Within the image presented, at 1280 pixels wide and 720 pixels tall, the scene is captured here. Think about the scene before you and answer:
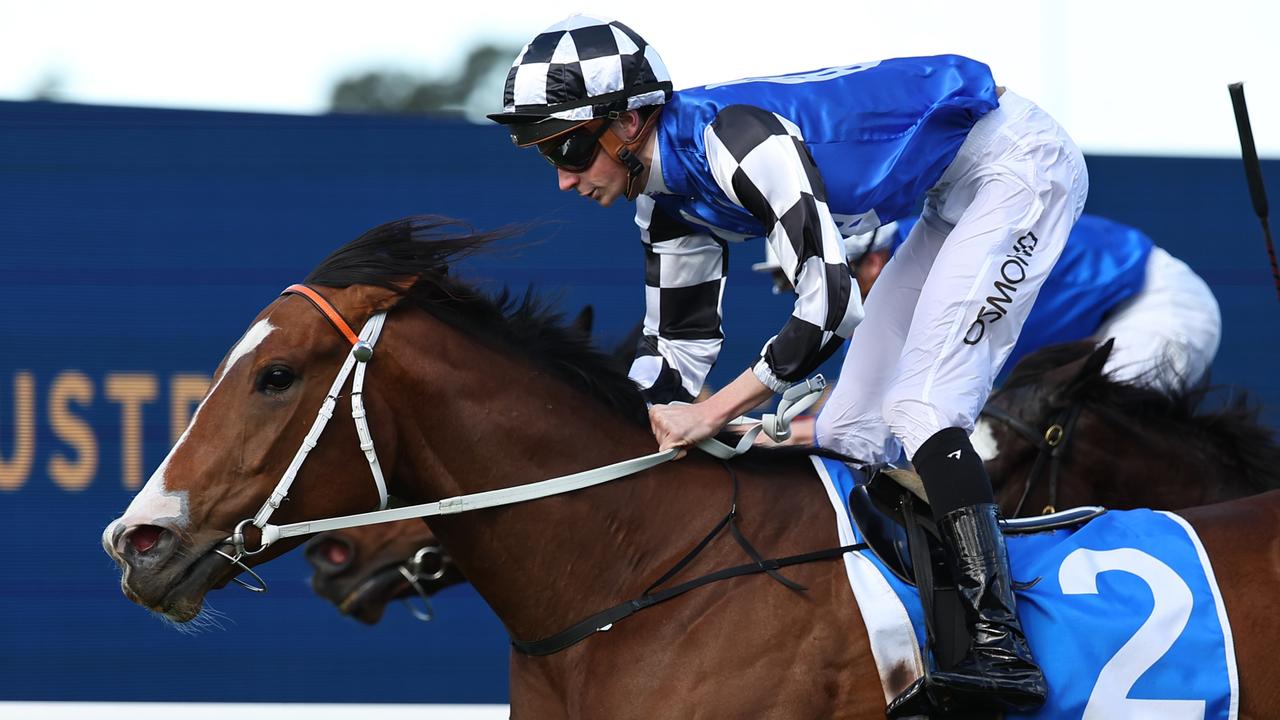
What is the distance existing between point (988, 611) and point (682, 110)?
3.15ft

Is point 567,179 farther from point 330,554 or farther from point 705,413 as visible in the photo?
point 330,554

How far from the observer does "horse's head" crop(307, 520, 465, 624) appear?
375 centimetres

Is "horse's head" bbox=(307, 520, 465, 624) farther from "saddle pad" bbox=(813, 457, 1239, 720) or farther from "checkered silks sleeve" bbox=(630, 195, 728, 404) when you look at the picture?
"saddle pad" bbox=(813, 457, 1239, 720)

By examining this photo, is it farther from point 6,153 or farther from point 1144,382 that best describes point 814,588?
point 6,153

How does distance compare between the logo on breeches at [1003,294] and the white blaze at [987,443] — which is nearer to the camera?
the logo on breeches at [1003,294]

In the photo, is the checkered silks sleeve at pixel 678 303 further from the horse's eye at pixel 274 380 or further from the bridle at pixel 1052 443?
the bridle at pixel 1052 443

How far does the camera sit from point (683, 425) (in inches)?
89.8

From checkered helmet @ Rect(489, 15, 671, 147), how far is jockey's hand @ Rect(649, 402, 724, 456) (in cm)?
50

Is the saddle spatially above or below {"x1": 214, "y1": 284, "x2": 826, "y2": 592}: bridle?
below

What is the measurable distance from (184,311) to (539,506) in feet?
7.87

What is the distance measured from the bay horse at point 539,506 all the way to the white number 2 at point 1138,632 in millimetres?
98

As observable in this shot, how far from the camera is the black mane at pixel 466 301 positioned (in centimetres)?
224

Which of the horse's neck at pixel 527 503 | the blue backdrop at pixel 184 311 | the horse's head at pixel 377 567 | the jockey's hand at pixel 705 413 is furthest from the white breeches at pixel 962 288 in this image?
the blue backdrop at pixel 184 311

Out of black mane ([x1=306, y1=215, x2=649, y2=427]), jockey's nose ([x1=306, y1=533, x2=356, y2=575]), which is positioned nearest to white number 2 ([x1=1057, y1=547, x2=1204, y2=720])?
black mane ([x1=306, y1=215, x2=649, y2=427])
